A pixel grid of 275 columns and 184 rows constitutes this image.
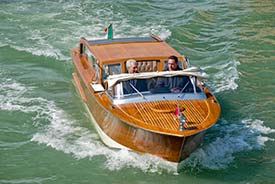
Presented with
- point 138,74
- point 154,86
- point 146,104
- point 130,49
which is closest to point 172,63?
point 154,86

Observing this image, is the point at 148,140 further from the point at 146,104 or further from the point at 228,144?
the point at 228,144

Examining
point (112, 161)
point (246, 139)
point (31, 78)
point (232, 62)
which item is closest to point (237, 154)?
point (246, 139)

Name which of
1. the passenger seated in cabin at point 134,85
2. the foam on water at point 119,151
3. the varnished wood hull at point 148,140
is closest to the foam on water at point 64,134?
the foam on water at point 119,151

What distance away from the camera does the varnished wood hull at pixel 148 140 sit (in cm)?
1062

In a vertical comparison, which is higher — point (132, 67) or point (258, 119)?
point (132, 67)

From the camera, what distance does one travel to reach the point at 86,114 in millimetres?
14242

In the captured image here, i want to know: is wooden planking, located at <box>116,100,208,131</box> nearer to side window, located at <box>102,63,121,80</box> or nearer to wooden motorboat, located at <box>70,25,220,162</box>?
wooden motorboat, located at <box>70,25,220,162</box>

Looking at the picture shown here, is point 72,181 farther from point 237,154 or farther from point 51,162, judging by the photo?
point 237,154

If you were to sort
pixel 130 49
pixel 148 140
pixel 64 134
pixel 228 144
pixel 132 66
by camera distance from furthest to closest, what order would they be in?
pixel 130 49
pixel 64 134
pixel 228 144
pixel 132 66
pixel 148 140

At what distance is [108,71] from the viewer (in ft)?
41.1

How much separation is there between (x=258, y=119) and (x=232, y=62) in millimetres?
4280

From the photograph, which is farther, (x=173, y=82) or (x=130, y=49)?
(x=130, y=49)

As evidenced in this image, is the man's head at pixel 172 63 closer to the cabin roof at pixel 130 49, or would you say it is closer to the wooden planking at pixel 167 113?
the cabin roof at pixel 130 49

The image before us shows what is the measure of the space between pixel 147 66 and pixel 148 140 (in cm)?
237
